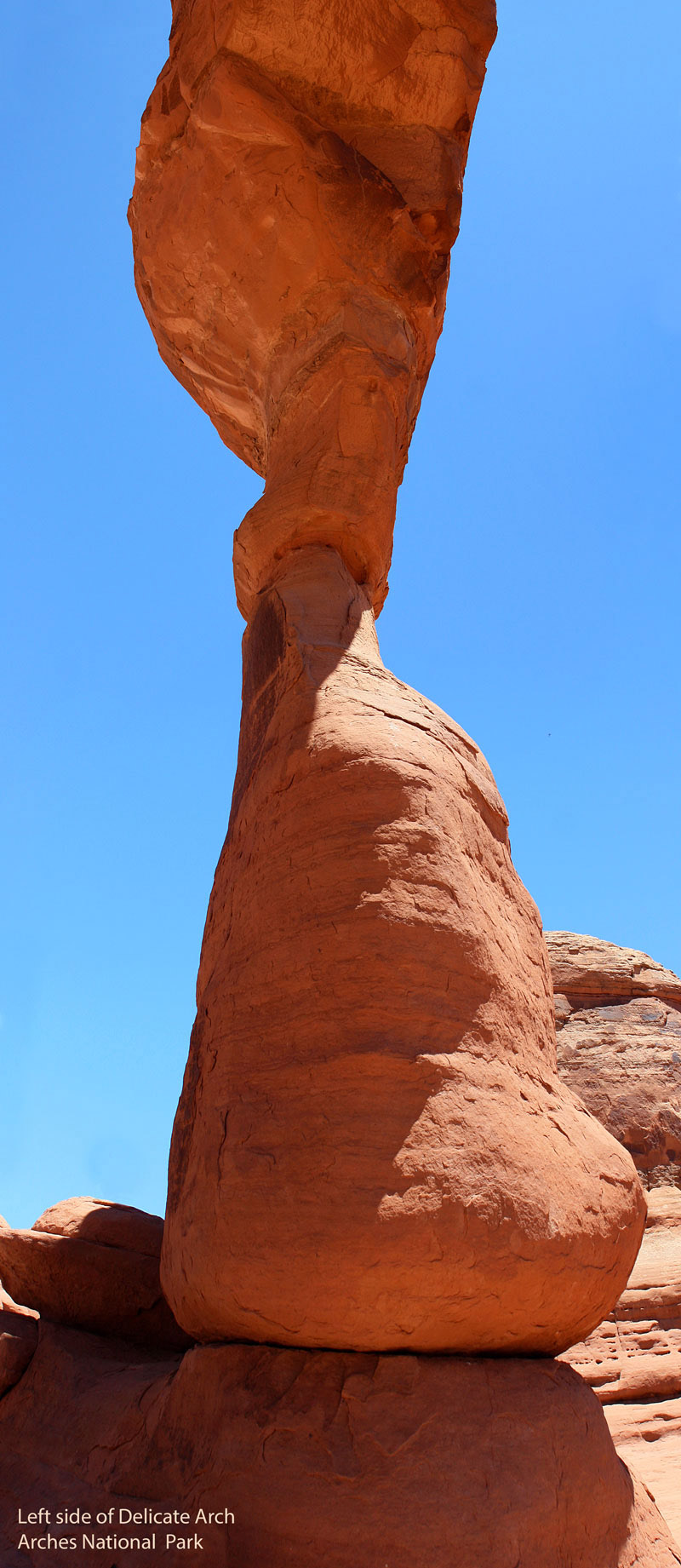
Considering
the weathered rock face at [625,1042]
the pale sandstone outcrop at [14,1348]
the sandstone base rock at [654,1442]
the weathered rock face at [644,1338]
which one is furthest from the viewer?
the weathered rock face at [625,1042]

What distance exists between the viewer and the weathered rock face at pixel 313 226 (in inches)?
163

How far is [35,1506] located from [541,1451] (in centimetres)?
136

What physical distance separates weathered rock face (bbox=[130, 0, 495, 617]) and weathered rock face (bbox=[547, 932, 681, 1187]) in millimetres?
4455

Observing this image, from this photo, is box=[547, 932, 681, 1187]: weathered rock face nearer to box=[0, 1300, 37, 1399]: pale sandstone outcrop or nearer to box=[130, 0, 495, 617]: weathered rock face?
box=[130, 0, 495, 617]: weathered rock face

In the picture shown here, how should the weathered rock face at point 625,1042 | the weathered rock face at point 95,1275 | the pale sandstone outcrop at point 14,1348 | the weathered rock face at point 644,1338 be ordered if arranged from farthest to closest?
the weathered rock face at point 625,1042 < the weathered rock face at point 644,1338 < the weathered rock face at point 95,1275 < the pale sandstone outcrop at point 14,1348

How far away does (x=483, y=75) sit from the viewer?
16.8ft

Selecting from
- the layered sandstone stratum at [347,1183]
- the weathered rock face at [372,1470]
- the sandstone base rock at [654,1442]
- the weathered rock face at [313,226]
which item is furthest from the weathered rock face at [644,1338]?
the weathered rock face at [313,226]

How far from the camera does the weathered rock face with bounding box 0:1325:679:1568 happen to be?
2.01 meters

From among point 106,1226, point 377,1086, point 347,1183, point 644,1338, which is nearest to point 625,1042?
point 644,1338

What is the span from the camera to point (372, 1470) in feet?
6.74

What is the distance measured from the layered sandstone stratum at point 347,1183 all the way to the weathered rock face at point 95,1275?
0.03 feet

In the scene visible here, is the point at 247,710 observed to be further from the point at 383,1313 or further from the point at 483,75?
the point at 483,75

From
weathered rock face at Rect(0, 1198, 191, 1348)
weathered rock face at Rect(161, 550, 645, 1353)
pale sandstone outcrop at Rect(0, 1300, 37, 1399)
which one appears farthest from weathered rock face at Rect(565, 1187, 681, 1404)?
weathered rock face at Rect(161, 550, 645, 1353)

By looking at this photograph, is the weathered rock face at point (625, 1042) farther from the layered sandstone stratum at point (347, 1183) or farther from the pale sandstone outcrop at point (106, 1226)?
the layered sandstone stratum at point (347, 1183)
